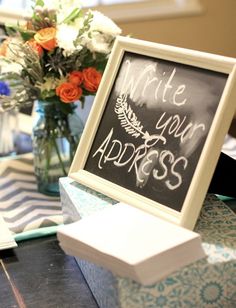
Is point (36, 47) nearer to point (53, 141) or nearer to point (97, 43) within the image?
point (97, 43)

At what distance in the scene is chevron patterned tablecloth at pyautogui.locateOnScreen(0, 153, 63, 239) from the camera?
3.75 ft

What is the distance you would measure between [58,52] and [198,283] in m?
0.66

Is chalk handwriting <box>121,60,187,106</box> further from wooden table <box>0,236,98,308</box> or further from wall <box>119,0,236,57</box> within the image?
wall <box>119,0,236,57</box>

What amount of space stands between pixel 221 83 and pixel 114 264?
0.32 metres

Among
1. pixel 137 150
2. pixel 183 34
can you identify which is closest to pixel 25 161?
pixel 137 150

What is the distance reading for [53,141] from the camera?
1.34m

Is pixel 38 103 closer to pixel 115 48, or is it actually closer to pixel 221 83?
pixel 115 48

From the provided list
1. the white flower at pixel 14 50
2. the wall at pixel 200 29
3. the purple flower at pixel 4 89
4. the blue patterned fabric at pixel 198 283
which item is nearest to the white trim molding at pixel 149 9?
the wall at pixel 200 29

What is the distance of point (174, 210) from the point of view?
840 mm

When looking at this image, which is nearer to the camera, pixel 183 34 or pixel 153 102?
pixel 153 102

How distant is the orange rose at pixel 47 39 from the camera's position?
120 centimetres

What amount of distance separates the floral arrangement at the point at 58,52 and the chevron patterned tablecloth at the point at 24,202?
9.2 inches

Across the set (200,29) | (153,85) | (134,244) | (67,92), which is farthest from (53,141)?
(200,29)

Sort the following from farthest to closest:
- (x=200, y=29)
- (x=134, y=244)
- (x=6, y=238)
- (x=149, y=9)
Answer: (x=200, y=29) → (x=149, y=9) → (x=6, y=238) → (x=134, y=244)
